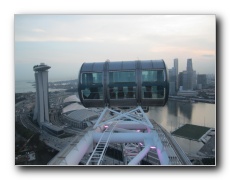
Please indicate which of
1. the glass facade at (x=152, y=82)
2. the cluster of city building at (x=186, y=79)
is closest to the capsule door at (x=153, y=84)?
the glass facade at (x=152, y=82)

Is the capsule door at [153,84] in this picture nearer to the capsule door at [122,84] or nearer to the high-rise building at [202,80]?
the capsule door at [122,84]

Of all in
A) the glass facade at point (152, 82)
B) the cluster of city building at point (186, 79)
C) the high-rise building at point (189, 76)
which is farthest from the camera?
the high-rise building at point (189, 76)

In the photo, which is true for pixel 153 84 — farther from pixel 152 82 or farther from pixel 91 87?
pixel 91 87

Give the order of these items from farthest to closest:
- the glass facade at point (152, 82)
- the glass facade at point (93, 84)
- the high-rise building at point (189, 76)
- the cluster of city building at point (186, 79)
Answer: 1. the high-rise building at point (189, 76)
2. the cluster of city building at point (186, 79)
3. the glass facade at point (93, 84)
4. the glass facade at point (152, 82)

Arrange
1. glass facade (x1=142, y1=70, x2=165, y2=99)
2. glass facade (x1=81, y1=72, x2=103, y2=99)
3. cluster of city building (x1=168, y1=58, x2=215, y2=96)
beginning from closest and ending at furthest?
glass facade (x1=142, y1=70, x2=165, y2=99) < glass facade (x1=81, y1=72, x2=103, y2=99) < cluster of city building (x1=168, y1=58, x2=215, y2=96)

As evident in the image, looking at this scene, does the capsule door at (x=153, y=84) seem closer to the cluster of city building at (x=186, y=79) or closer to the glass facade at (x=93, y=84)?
the cluster of city building at (x=186, y=79)

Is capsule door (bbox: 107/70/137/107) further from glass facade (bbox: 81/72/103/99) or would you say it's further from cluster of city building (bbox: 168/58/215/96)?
cluster of city building (bbox: 168/58/215/96)

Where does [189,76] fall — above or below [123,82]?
above

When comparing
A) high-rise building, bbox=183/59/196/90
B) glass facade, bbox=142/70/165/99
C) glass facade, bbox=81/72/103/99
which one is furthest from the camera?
high-rise building, bbox=183/59/196/90

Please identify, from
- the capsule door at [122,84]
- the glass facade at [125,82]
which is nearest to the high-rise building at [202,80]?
the glass facade at [125,82]

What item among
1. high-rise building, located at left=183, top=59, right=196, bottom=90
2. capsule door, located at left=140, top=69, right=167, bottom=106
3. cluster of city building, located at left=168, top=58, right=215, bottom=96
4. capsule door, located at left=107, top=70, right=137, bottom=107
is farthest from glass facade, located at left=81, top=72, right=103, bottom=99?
high-rise building, located at left=183, top=59, right=196, bottom=90

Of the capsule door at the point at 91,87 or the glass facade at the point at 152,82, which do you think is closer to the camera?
the glass facade at the point at 152,82

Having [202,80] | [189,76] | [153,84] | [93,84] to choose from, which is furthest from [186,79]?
[93,84]
